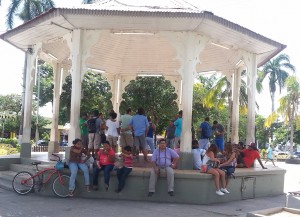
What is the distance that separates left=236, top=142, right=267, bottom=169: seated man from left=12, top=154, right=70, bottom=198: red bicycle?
5.24 metres

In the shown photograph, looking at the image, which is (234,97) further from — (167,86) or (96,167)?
(167,86)

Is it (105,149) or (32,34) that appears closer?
(105,149)

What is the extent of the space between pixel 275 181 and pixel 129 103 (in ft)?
51.3

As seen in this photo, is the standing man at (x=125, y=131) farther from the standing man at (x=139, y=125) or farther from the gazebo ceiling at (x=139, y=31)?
the gazebo ceiling at (x=139, y=31)

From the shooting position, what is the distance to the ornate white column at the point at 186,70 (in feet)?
35.4

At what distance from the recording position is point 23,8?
36.3 meters

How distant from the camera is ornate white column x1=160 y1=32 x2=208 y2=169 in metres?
10.8

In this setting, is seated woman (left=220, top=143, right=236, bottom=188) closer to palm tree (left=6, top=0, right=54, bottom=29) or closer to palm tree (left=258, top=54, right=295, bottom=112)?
palm tree (left=6, top=0, right=54, bottom=29)

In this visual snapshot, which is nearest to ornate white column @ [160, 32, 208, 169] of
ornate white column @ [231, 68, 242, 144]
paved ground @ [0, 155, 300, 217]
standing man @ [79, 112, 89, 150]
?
paved ground @ [0, 155, 300, 217]

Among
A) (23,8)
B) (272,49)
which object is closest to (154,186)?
(272,49)

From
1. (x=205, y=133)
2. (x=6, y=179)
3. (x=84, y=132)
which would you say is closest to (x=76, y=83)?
(x=84, y=132)

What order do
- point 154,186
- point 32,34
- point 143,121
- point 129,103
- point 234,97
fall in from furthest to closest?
point 129,103 → point 234,97 → point 32,34 → point 143,121 → point 154,186

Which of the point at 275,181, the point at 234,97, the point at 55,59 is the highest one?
the point at 55,59

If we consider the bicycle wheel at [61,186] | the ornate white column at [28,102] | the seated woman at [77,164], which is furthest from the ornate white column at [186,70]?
the ornate white column at [28,102]
